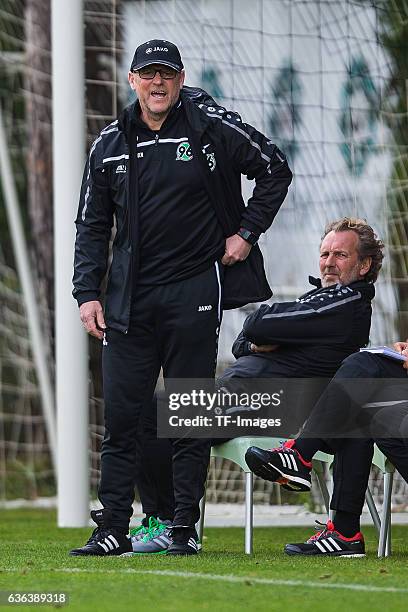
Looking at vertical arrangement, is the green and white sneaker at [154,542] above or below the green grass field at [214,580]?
below

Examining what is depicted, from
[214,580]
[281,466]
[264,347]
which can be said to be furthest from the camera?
[264,347]

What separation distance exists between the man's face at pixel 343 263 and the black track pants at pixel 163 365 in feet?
1.60

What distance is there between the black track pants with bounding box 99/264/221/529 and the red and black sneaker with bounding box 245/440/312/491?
0.33m

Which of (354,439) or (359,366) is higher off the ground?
(359,366)

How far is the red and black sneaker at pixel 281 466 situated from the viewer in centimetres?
465

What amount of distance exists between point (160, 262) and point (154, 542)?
3.30ft

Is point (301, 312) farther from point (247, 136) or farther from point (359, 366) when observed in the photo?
point (247, 136)

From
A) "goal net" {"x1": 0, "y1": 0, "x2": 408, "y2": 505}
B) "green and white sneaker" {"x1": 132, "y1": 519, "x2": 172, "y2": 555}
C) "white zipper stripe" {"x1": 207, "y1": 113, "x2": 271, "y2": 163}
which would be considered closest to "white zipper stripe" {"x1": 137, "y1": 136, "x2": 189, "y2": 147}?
"white zipper stripe" {"x1": 207, "y1": 113, "x2": 271, "y2": 163}

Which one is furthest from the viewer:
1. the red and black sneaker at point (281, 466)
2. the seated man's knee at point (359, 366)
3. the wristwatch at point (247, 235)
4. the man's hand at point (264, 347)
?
the man's hand at point (264, 347)

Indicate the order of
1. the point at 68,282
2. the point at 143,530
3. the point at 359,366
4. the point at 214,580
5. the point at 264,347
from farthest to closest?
1. the point at 68,282
2. the point at 143,530
3. the point at 264,347
4. the point at 359,366
5. the point at 214,580

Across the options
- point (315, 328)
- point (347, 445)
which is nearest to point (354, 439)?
point (347, 445)

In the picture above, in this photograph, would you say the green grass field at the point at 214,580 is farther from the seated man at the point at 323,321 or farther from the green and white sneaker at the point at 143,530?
the seated man at the point at 323,321

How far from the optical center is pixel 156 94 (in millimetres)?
4918

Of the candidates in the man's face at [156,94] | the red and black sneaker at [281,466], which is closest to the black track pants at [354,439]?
the red and black sneaker at [281,466]
